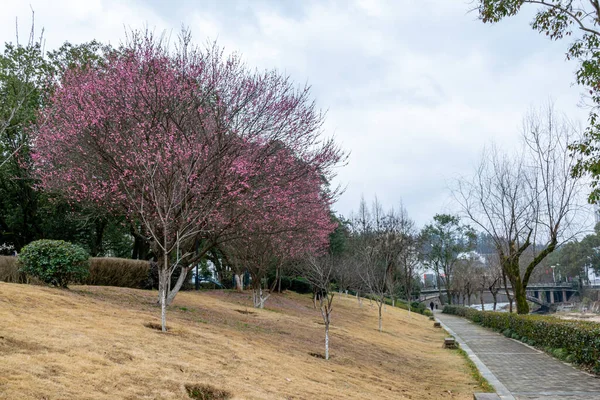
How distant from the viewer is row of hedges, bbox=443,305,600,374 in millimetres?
12503

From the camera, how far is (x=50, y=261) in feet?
43.5

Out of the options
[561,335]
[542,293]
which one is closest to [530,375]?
[561,335]

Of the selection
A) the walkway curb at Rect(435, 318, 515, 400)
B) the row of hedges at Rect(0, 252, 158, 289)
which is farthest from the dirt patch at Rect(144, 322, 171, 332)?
the row of hedges at Rect(0, 252, 158, 289)

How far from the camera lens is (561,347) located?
15641mm

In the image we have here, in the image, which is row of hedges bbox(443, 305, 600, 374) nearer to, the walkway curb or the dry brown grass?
the walkway curb

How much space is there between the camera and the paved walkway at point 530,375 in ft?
31.1

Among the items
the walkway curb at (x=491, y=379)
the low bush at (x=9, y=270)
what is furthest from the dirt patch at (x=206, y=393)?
the low bush at (x=9, y=270)

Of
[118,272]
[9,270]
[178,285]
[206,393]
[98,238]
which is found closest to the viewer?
[206,393]

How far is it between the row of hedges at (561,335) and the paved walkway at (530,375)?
37 cm

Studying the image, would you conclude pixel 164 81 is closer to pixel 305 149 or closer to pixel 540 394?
pixel 305 149

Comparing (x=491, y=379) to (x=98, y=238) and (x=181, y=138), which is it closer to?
(x=181, y=138)

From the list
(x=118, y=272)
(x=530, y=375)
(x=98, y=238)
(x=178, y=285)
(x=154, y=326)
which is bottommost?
(x=530, y=375)

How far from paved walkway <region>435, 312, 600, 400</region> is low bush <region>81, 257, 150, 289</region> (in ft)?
43.8

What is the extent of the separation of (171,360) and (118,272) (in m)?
13.6
